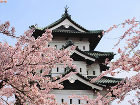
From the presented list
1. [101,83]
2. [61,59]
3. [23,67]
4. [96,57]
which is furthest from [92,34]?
[23,67]

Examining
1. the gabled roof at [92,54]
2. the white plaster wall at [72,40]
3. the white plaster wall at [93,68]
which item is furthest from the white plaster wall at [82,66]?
the white plaster wall at [72,40]

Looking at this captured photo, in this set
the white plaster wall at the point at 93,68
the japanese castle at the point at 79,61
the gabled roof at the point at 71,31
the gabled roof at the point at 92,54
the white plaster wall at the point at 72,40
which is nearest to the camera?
the japanese castle at the point at 79,61

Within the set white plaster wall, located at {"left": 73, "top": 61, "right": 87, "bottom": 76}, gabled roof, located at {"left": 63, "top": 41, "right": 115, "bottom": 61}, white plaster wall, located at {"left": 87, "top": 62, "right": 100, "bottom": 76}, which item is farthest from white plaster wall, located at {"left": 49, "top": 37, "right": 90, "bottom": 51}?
white plaster wall, located at {"left": 73, "top": 61, "right": 87, "bottom": 76}

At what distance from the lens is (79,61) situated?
17812 millimetres

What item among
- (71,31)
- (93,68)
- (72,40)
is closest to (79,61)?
(93,68)

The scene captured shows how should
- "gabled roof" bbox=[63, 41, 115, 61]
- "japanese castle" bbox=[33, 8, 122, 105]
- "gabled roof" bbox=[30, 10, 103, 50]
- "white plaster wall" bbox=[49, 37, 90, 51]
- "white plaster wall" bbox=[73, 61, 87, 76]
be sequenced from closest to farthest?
"japanese castle" bbox=[33, 8, 122, 105]
"gabled roof" bbox=[63, 41, 115, 61]
"white plaster wall" bbox=[73, 61, 87, 76]
"gabled roof" bbox=[30, 10, 103, 50]
"white plaster wall" bbox=[49, 37, 90, 51]

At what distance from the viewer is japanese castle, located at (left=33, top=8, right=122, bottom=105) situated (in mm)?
15719

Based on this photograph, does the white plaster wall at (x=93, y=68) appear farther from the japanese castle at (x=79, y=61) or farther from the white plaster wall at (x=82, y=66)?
the white plaster wall at (x=82, y=66)

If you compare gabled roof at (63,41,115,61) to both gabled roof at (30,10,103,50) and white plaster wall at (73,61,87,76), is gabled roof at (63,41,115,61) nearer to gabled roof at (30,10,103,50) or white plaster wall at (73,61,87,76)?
white plaster wall at (73,61,87,76)

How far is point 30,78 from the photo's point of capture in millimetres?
7020

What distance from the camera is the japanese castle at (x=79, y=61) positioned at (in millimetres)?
15719

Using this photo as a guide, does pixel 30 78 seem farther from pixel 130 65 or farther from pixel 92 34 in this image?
pixel 92 34

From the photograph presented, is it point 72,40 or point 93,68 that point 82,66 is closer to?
point 93,68

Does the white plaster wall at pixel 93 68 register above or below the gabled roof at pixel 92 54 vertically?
below
